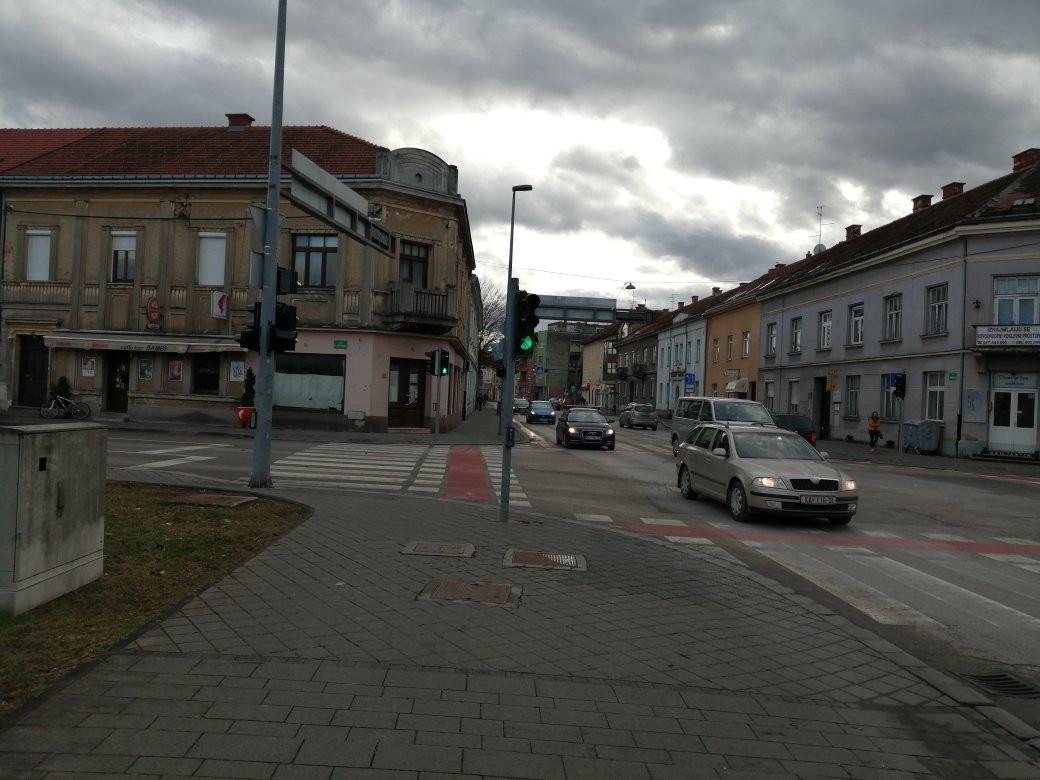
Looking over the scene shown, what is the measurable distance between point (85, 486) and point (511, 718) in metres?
3.69

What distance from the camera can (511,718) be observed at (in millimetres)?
3945

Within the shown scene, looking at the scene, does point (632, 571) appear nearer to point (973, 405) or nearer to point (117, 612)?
point (117, 612)

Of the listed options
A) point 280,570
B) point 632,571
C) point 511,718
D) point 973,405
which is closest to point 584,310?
point 632,571

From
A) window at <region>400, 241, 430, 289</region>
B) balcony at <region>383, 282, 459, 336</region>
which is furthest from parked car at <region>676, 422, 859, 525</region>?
window at <region>400, 241, 430, 289</region>

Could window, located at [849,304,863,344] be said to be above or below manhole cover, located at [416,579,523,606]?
above

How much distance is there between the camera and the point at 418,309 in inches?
1105

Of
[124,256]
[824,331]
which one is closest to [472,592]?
[124,256]

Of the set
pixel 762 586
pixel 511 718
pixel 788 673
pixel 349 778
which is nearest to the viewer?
pixel 349 778

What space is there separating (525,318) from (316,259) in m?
20.1

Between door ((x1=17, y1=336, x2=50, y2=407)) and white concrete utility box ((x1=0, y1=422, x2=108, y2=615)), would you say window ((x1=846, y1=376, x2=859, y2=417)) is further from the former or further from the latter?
white concrete utility box ((x1=0, y1=422, x2=108, y2=615))

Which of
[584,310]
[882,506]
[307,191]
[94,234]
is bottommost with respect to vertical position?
[882,506]

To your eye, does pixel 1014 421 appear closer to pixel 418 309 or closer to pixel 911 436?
pixel 911 436

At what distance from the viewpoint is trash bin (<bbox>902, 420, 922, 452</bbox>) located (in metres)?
29.4

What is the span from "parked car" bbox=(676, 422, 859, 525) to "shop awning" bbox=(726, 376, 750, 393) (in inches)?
1438
